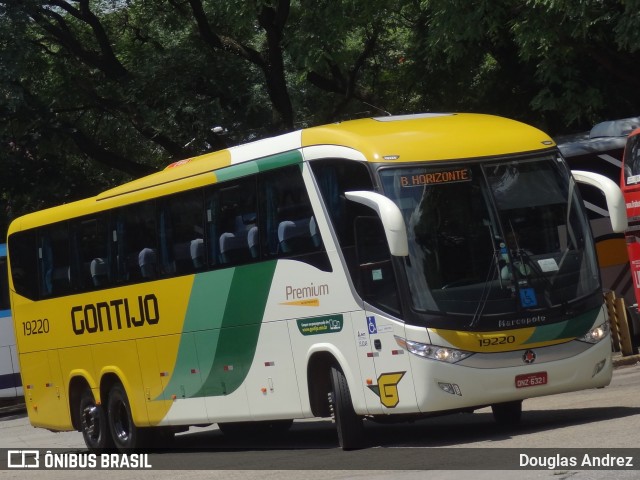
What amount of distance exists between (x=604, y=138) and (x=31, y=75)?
13854mm

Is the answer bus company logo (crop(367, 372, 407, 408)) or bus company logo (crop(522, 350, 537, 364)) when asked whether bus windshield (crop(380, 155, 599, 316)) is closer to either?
bus company logo (crop(522, 350, 537, 364))

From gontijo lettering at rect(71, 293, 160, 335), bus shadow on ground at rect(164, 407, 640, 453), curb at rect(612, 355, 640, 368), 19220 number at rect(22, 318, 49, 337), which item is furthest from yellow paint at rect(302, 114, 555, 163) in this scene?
curb at rect(612, 355, 640, 368)

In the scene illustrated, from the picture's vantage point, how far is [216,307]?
1482 cm

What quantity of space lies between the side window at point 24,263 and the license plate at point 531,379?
8648 mm

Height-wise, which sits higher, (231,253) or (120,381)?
(231,253)

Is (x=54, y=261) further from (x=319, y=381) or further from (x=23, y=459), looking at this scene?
(x=319, y=381)

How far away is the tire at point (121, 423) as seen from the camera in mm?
16922

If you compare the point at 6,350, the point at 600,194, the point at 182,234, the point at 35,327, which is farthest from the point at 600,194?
the point at 6,350

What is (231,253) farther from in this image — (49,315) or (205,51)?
(205,51)

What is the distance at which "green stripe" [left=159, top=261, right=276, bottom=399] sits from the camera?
14195mm

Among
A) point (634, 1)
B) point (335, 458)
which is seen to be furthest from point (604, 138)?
point (335, 458)

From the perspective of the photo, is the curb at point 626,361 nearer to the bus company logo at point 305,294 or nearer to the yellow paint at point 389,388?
the bus company logo at point 305,294

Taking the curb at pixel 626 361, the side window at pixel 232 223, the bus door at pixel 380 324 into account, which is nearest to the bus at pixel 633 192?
the curb at pixel 626 361

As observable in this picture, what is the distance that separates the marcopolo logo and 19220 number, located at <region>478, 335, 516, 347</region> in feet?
5.09
